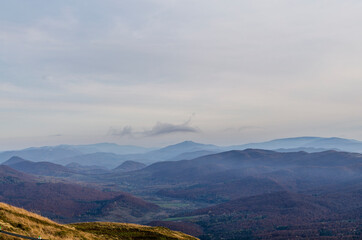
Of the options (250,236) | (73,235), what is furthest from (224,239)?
(73,235)

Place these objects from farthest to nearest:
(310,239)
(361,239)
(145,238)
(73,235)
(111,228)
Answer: (310,239), (361,239), (111,228), (145,238), (73,235)

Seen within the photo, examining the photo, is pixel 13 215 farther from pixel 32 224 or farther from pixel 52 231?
pixel 52 231

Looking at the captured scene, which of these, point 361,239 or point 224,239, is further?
point 224,239

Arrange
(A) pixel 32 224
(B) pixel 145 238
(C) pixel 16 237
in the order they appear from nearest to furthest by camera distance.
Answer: (C) pixel 16 237
(A) pixel 32 224
(B) pixel 145 238

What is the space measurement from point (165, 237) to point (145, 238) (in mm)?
4385

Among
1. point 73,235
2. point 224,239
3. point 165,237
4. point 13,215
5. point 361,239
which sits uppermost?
point 13,215

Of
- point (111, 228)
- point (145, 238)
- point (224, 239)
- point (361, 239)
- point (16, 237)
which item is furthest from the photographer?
point (224, 239)

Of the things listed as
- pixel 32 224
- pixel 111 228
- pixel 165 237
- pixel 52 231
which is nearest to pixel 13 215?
pixel 32 224

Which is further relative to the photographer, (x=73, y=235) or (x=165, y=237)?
(x=165, y=237)

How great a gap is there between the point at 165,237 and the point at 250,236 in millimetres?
163804

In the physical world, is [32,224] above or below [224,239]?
above

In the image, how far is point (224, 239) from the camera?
18600cm

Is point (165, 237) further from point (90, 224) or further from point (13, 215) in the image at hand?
point (13, 215)

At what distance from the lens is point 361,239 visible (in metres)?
157
